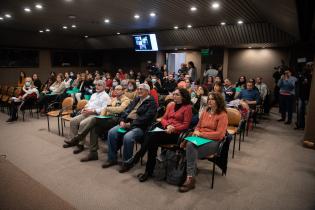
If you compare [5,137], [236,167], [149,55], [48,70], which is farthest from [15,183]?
[48,70]

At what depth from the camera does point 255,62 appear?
33.5 feet

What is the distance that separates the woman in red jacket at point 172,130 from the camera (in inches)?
131

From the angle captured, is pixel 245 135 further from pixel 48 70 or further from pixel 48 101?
pixel 48 70

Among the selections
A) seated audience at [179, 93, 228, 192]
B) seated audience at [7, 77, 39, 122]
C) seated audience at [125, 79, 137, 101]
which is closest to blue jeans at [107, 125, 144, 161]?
seated audience at [179, 93, 228, 192]

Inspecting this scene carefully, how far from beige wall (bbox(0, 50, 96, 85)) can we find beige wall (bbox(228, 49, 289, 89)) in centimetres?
995

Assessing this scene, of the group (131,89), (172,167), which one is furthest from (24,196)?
(131,89)

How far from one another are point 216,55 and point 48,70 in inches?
386

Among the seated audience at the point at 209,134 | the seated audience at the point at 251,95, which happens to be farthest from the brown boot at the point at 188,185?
the seated audience at the point at 251,95

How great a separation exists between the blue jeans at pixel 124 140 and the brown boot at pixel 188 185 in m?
0.99

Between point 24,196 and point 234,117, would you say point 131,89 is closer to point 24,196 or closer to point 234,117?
point 234,117

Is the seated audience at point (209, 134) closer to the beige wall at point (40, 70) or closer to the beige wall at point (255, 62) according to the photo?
the beige wall at point (255, 62)

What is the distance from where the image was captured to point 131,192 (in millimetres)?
2990

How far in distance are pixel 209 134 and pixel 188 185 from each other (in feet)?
2.45

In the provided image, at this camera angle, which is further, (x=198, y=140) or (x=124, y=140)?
(x=124, y=140)
